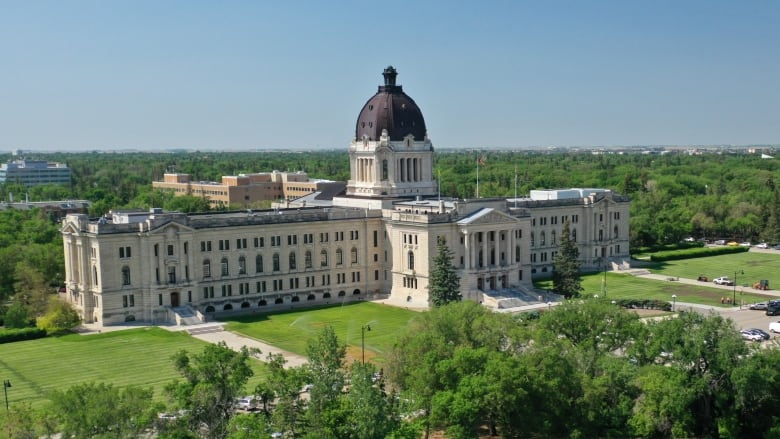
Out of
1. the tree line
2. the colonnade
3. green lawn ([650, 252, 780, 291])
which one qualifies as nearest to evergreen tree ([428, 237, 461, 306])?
the colonnade

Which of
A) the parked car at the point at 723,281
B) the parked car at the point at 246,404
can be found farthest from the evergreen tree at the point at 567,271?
the parked car at the point at 246,404

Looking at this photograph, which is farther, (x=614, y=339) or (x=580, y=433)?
(x=614, y=339)

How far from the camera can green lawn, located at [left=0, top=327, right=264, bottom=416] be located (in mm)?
70125

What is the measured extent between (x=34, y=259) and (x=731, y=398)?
80.0m

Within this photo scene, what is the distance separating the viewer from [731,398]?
2231 inches

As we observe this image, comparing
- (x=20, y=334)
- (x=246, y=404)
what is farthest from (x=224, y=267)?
(x=246, y=404)

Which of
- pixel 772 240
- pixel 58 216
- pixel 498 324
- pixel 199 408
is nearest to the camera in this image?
pixel 199 408

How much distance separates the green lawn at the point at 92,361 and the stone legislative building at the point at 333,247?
7824mm

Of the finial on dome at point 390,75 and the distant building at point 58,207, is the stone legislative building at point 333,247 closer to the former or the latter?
the finial on dome at point 390,75

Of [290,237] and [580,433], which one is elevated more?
[290,237]

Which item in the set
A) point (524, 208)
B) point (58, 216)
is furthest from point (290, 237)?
point (58, 216)

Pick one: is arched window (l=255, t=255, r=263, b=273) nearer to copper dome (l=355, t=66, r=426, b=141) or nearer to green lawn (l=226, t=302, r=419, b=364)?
green lawn (l=226, t=302, r=419, b=364)

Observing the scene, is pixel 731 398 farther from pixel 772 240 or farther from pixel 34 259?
pixel 772 240

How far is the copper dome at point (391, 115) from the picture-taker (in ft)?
388
